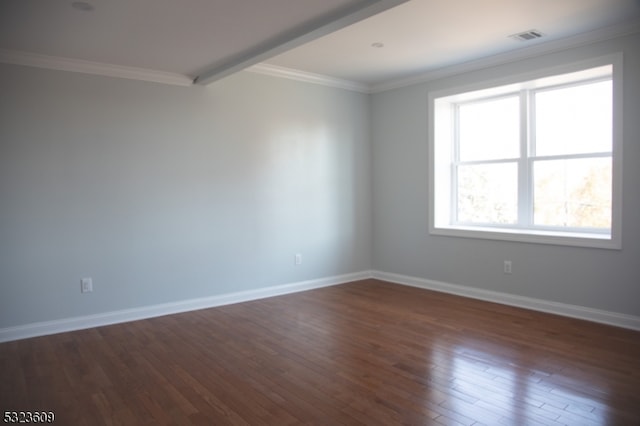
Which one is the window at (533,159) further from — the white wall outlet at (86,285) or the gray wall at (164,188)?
the white wall outlet at (86,285)

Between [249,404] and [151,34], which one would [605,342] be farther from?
[151,34]

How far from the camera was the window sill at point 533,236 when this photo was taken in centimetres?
398

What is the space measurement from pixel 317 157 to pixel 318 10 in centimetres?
266

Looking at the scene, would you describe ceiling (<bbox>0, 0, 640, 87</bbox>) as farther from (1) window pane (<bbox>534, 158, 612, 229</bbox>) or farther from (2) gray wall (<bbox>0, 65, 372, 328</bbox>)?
(1) window pane (<bbox>534, 158, 612, 229</bbox>)

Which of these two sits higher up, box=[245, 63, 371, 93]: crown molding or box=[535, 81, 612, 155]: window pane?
box=[245, 63, 371, 93]: crown molding

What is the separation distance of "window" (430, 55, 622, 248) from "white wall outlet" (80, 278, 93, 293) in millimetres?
3692

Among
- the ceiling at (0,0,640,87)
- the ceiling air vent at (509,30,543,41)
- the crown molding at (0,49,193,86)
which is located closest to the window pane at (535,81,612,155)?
the ceiling at (0,0,640,87)

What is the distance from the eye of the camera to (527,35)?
155 inches

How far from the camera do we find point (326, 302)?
4.82 m

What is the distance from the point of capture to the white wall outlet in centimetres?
404

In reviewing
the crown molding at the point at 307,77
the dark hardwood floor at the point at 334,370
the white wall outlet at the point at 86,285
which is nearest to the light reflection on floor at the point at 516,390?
the dark hardwood floor at the point at 334,370

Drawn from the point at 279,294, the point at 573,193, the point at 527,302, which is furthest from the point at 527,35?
the point at 279,294

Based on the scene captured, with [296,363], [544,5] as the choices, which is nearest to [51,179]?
[296,363]

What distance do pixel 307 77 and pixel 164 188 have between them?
7.03 feet
